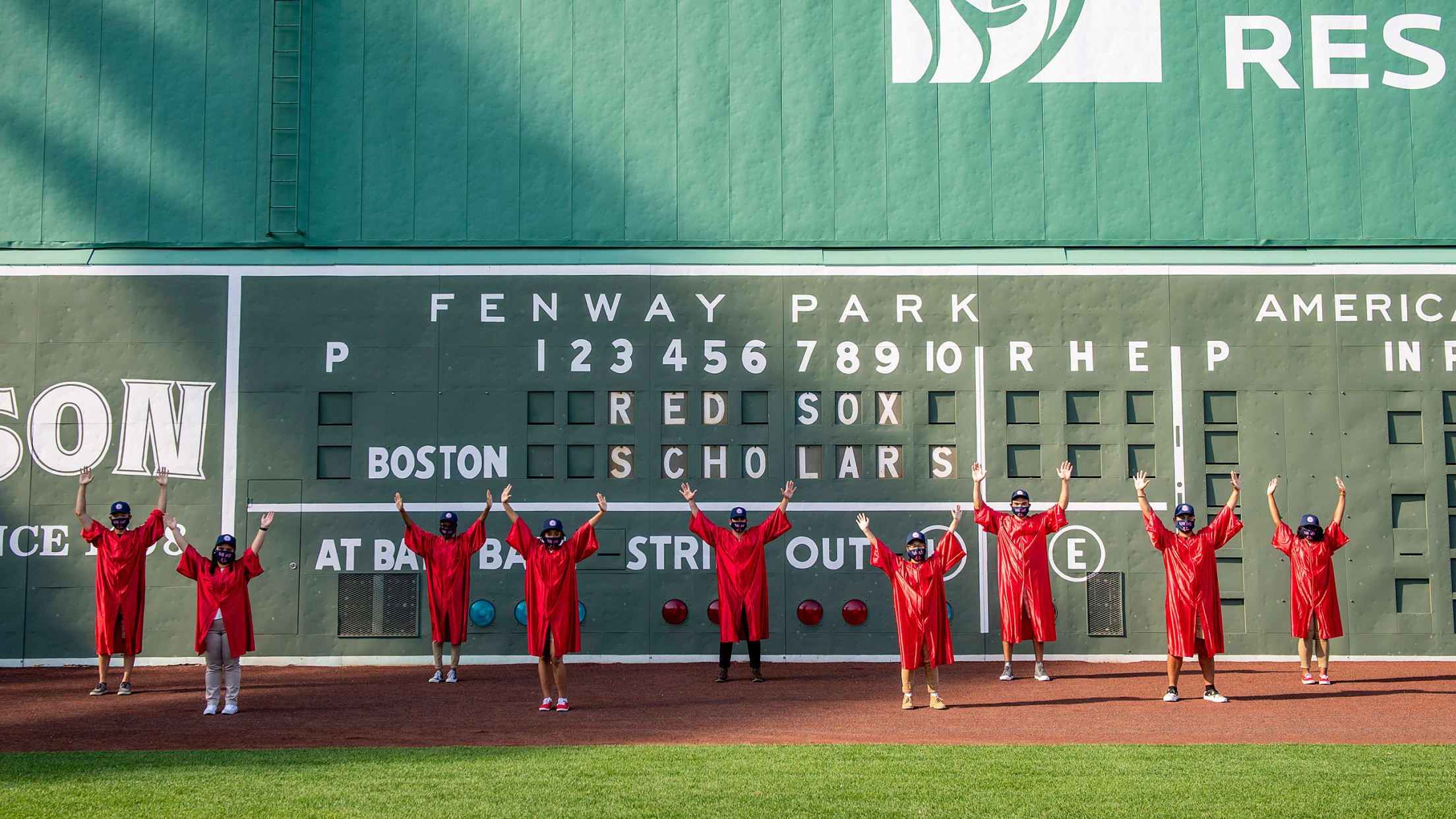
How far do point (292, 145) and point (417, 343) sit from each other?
327 centimetres

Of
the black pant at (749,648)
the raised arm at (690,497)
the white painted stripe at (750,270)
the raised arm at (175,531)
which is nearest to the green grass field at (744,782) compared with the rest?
the raised arm at (175,531)

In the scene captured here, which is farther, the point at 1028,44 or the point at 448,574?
the point at 1028,44

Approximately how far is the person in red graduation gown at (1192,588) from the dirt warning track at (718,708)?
430 mm

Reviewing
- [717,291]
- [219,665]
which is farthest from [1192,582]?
[219,665]

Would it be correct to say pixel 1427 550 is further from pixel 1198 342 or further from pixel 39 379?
pixel 39 379

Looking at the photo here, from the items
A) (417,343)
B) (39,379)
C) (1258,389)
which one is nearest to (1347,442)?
A: (1258,389)

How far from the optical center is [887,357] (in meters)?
15.8

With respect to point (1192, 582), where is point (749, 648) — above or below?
below

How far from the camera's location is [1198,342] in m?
15.8

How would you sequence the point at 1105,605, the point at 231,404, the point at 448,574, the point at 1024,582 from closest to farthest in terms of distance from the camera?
the point at 1024,582 < the point at 448,574 < the point at 1105,605 < the point at 231,404

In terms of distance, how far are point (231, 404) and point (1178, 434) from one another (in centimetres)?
1239

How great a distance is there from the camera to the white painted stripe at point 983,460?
1549 centimetres

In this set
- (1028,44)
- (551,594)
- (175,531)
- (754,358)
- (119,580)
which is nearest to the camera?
(551,594)

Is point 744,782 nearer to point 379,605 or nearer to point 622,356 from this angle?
point 622,356
